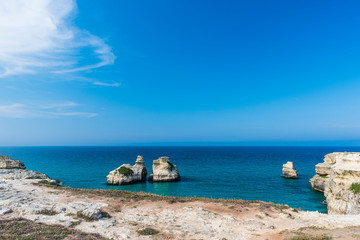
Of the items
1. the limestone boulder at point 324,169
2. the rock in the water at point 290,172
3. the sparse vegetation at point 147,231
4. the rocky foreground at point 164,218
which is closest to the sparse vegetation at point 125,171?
the rocky foreground at point 164,218

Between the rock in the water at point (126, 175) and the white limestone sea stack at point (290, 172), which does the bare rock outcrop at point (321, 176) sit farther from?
the rock in the water at point (126, 175)

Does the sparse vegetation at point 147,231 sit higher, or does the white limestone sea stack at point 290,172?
the sparse vegetation at point 147,231

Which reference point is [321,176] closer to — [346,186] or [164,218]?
[346,186]

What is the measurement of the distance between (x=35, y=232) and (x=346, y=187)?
115 feet

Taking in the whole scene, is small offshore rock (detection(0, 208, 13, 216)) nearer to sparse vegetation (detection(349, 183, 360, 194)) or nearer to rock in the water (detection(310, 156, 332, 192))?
sparse vegetation (detection(349, 183, 360, 194))

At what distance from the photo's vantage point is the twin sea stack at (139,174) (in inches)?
2099

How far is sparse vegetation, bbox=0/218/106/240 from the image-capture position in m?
11.5

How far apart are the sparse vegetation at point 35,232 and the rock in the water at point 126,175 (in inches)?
1596

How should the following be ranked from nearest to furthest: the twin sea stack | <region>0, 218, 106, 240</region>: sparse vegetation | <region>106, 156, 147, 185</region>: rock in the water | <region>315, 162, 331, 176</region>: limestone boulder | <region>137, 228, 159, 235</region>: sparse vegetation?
1. <region>0, 218, 106, 240</region>: sparse vegetation
2. <region>137, 228, 159, 235</region>: sparse vegetation
3. <region>315, 162, 331, 176</region>: limestone boulder
4. <region>106, 156, 147, 185</region>: rock in the water
5. the twin sea stack

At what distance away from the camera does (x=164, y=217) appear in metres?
17.3

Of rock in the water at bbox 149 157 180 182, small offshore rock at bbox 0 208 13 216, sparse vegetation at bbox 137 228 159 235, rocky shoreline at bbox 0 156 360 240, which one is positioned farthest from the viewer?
rock in the water at bbox 149 157 180 182

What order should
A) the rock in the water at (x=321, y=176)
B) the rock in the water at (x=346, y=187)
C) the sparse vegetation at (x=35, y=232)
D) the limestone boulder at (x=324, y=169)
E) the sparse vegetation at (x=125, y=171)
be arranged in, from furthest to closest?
the sparse vegetation at (x=125, y=171) < the limestone boulder at (x=324, y=169) < the rock in the water at (x=321, y=176) < the rock in the water at (x=346, y=187) < the sparse vegetation at (x=35, y=232)

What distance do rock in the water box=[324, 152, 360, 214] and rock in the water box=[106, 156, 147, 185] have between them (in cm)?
4530

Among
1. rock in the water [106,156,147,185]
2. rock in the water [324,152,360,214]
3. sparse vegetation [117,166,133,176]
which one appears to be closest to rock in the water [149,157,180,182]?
rock in the water [106,156,147,185]
